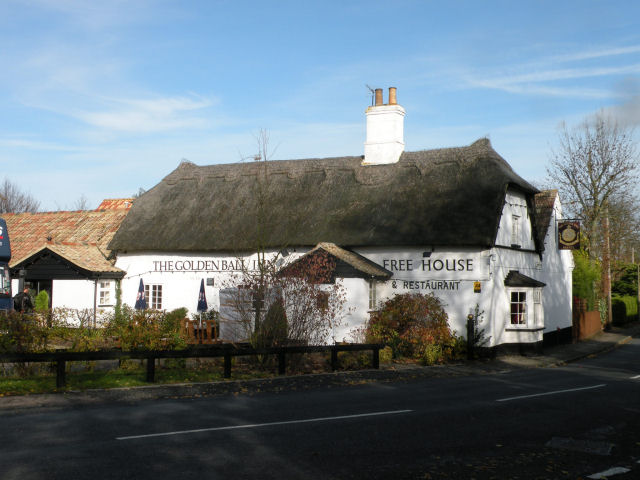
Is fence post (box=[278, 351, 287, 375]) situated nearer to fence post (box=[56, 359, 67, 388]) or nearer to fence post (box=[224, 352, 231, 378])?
fence post (box=[224, 352, 231, 378])

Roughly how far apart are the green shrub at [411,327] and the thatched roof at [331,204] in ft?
7.87

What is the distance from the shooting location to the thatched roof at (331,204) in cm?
2519

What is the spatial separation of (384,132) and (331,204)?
4.34 m

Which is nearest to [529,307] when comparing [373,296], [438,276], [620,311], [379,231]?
[438,276]

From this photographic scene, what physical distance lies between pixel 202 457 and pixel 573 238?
2504 centimetres

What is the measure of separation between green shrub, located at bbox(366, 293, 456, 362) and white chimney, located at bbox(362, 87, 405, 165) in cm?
782

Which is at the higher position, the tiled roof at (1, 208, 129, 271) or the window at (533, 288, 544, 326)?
the tiled roof at (1, 208, 129, 271)

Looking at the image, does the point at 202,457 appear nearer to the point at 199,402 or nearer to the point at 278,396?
the point at 199,402

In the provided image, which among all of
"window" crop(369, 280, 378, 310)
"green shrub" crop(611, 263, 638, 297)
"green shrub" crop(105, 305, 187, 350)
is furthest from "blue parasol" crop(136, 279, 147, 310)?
"green shrub" crop(611, 263, 638, 297)

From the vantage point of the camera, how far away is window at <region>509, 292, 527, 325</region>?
1017 inches

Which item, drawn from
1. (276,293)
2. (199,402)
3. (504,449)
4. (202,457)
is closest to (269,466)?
(202,457)

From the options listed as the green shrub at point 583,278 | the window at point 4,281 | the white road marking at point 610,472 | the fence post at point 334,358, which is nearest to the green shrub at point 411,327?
the fence post at point 334,358

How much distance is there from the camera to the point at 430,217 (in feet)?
83.5

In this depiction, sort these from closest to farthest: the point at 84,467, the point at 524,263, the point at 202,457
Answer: the point at 84,467 < the point at 202,457 < the point at 524,263
